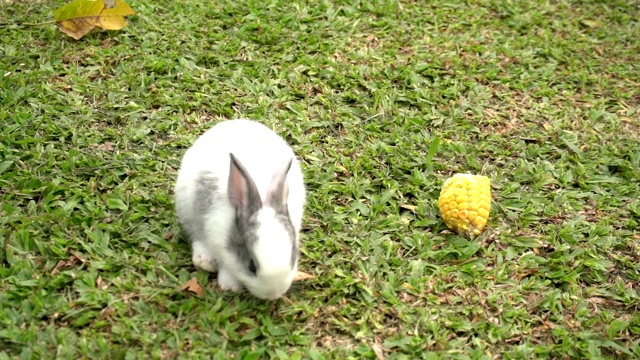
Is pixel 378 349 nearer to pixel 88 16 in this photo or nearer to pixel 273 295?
pixel 273 295

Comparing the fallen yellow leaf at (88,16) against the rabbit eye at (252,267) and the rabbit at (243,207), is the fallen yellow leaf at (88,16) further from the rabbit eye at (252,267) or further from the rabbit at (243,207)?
the rabbit eye at (252,267)

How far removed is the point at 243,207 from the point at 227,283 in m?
0.52

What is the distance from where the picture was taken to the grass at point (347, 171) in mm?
3359

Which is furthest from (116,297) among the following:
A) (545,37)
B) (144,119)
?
(545,37)

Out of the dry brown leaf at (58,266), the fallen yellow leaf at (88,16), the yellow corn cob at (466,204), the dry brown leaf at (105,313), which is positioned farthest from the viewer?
the fallen yellow leaf at (88,16)

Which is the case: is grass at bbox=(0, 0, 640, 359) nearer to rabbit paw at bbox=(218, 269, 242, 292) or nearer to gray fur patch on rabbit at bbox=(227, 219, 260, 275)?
rabbit paw at bbox=(218, 269, 242, 292)

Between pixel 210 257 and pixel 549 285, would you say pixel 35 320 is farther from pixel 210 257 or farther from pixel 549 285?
pixel 549 285

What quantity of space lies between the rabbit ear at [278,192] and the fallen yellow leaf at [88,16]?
2.79 meters

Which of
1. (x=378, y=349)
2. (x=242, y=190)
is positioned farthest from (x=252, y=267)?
(x=378, y=349)

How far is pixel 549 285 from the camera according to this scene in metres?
3.79

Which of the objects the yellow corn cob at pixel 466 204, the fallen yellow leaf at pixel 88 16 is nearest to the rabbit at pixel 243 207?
the yellow corn cob at pixel 466 204

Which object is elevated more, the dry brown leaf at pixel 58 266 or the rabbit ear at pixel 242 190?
the rabbit ear at pixel 242 190

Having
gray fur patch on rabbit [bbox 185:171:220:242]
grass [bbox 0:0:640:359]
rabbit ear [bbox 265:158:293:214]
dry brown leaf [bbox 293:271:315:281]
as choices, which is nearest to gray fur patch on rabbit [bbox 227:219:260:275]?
rabbit ear [bbox 265:158:293:214]

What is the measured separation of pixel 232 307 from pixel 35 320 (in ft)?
3.22
